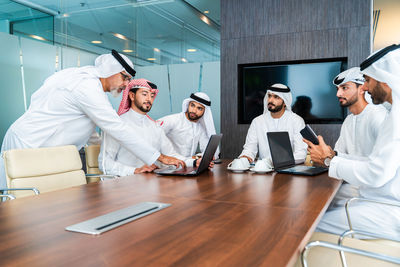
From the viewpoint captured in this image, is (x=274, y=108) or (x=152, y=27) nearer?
(x=274, y=108)

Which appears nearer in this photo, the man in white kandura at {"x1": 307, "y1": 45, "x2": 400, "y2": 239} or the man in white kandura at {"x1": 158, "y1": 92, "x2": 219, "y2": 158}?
the man in white kandura at {"x1": 307, "y1": 45, "x2": 400, "y2": 239}

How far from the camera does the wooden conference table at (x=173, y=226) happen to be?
36.4 inches

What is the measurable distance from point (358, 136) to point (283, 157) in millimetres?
931

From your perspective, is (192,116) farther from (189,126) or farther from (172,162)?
(172,162)

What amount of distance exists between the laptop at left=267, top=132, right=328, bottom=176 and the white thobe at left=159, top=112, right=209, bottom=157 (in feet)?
5.55

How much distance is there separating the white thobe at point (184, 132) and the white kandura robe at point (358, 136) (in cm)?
183

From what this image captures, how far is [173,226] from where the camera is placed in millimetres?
1209

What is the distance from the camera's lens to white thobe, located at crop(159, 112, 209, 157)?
15.0 ft

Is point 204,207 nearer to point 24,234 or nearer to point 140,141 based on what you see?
point 24,234

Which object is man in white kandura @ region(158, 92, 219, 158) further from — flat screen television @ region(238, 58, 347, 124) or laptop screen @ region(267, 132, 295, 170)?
laptop screen @ region(267, 132, 295, 170)

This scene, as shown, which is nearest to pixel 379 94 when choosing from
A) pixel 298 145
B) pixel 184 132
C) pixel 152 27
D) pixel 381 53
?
pixel 381 53

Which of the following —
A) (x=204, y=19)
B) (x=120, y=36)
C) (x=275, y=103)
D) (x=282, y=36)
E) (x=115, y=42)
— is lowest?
(x=275, y=103)

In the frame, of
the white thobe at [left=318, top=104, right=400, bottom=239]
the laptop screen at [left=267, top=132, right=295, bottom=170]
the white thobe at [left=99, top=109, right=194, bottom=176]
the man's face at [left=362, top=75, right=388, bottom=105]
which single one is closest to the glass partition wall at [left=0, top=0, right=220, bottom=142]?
the white thobe at [left=99, top=109, right=194, bottom=176]

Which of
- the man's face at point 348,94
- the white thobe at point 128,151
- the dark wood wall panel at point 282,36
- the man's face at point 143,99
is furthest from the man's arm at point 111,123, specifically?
the dark wood wall panel at point 282,36
